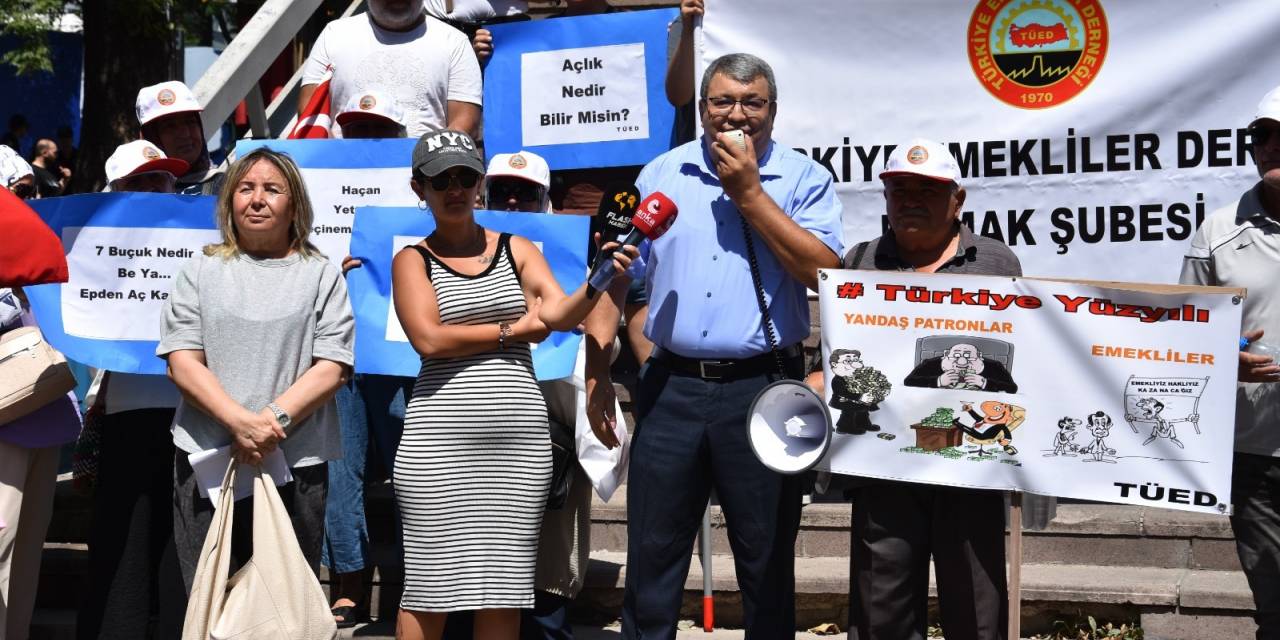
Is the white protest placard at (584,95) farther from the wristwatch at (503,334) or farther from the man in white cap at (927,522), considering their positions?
the man in white cap at (927,522)

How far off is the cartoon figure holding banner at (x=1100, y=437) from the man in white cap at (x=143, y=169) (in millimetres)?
3798

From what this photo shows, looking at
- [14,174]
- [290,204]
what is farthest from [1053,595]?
[14,174]

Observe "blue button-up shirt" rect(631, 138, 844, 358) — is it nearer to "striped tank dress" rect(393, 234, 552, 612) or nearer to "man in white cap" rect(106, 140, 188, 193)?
"striped tank dress" rect(393, 234, 552, 612)

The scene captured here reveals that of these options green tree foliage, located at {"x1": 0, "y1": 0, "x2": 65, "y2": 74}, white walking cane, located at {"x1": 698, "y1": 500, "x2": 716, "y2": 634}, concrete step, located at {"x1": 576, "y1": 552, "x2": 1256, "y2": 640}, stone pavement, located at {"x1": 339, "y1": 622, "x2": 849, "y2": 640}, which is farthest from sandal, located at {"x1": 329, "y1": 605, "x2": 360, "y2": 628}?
green tree foliage, located at {"x1": 0, "y1": 0, "x2": 65, "y2": 74}

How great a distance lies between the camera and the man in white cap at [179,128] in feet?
20.7

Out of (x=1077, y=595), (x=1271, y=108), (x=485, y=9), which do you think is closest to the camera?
(x=1271, y=108)

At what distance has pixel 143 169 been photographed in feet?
20.2

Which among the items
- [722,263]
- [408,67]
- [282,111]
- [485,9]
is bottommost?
[722,263]

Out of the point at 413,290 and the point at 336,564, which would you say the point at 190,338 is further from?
the point at 336,564

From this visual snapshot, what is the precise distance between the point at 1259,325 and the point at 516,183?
2862 millimetres

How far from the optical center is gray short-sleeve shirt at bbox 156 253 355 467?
528 centimetres

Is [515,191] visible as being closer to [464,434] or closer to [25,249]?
[464,434]

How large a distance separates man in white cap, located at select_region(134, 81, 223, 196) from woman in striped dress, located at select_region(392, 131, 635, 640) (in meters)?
1.53

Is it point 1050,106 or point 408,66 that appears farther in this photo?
point 408,66
